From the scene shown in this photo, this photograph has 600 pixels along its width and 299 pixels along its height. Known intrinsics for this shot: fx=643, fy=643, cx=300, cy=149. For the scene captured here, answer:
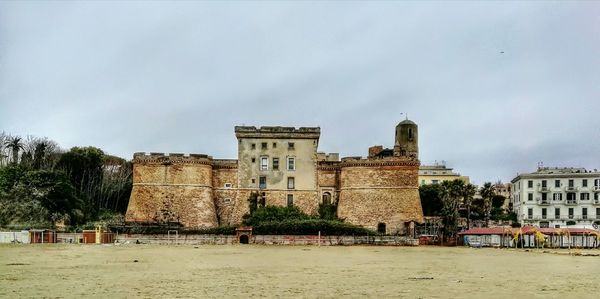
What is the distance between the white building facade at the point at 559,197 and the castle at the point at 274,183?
3308cm

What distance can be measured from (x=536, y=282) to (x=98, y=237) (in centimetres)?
3689

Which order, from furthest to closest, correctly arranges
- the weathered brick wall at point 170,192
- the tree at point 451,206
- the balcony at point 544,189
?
1. the balcony at point 544,189
2. the tree at point 451,206
3. the weathered brick wall at point 170,192

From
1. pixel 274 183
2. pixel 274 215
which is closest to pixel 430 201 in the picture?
pixel 274 183

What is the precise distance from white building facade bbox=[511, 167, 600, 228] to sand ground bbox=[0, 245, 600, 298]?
55470 millimetres

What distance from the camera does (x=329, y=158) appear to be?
231 feet

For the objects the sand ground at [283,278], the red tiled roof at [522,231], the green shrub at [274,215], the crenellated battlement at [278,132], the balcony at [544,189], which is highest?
the crenellated battlement at [278,132]

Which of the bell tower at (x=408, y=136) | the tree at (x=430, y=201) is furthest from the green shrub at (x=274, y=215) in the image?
the bell tower at (x=408, y=136)

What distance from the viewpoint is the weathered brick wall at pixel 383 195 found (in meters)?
60.5

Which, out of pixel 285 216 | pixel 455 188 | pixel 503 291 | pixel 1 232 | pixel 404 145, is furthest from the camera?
pixel 404 145

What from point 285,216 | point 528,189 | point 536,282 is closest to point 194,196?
point 285,216

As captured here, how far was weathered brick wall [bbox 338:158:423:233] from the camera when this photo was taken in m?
60.5

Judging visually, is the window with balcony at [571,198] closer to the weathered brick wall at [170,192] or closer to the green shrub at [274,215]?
the green shrub at [274,215]

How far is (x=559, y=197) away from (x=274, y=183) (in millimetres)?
44740

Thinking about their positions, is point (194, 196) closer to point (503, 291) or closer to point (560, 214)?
point (503, 291)
